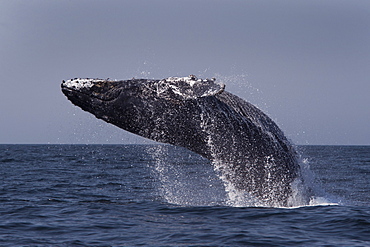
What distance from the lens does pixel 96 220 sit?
9.45m

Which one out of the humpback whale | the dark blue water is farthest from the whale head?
the dark blue water

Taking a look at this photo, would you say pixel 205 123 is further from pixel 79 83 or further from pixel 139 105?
pixel 79 83

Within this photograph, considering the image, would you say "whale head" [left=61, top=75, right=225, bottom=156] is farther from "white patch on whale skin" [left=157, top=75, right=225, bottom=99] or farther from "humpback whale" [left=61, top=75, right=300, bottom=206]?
"white patch on whale skin" [left=157, top=75, right=225, bottom=99]

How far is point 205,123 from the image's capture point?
30.8ft

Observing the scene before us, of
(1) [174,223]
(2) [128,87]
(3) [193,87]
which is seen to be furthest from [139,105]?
(1) [174,223]

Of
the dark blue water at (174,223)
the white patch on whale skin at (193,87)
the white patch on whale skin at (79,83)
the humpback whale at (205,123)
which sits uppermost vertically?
the white patch on whale skin at (79,83)

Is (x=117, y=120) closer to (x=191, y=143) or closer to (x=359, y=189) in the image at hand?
(x=191, y=143)

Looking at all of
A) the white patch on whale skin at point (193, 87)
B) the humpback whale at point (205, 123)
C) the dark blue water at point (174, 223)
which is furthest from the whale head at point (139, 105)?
the dark blue water at point (174, 223)

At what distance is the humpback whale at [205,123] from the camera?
9.30 m

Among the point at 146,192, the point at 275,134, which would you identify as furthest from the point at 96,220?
the point at 146,192

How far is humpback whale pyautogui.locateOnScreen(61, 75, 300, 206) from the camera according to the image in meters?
9.30

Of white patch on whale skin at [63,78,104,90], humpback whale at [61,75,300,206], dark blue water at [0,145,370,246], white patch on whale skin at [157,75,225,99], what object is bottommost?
dark blue water at [0,145,370,246]

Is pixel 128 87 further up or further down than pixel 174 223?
further up

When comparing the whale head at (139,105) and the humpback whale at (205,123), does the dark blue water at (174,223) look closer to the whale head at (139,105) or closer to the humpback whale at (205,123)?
the humpback whale at (205,123)
